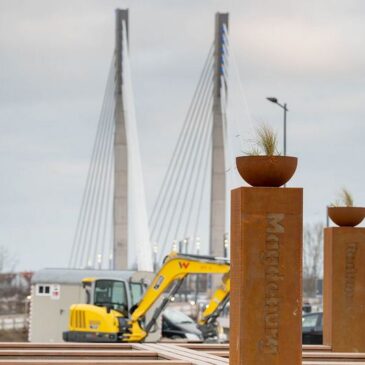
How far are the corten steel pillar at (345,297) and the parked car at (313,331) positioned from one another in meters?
12.4

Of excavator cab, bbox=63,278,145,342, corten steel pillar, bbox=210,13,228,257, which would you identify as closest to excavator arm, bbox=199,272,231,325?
excavator cab, bbox=63,278,145,342

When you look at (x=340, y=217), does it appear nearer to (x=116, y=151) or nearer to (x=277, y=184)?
(x=277, y=184)

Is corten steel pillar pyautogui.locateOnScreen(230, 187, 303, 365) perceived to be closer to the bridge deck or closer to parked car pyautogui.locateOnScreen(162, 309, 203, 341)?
the bridge deck

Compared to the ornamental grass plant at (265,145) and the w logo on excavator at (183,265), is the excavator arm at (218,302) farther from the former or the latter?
the ornamental grass plant at (265,145)

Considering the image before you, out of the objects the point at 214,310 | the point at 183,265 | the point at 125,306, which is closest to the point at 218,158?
the point at 214,310

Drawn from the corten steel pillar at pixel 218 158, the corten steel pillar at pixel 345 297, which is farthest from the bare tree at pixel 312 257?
the corten steel pillar at pixel 345 297

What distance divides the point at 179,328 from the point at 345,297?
70.7 feet

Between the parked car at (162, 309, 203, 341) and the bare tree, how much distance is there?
61.0 m

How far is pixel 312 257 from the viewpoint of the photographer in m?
108

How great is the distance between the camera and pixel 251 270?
1416cm

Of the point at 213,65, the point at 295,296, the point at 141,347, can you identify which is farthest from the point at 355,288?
the point at 213,65

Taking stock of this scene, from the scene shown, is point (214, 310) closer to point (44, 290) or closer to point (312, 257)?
point (44, 290)

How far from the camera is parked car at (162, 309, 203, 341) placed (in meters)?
41.4

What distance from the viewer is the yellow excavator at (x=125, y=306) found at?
33.5m
